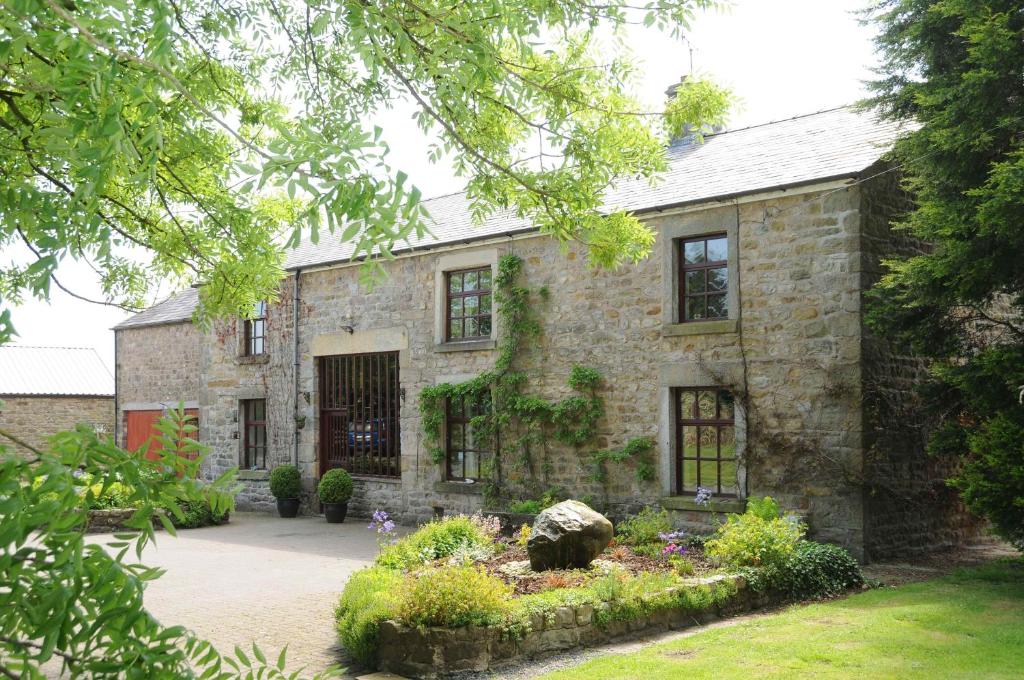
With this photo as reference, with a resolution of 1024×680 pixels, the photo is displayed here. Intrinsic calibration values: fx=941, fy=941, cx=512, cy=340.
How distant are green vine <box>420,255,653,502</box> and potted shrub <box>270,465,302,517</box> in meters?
4.22

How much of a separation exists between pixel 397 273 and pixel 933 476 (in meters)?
8.89

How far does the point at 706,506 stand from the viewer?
459 inches

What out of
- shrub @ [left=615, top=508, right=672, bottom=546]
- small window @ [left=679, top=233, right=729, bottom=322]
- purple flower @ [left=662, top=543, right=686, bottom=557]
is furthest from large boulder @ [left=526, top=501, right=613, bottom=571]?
small window @ [left=679, top=233, right=729, bottom=322]

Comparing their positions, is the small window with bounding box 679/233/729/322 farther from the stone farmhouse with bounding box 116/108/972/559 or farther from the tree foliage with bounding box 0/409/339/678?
the tree foliage with bounding box 0/409/339/678

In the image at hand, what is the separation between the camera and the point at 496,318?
1451cm

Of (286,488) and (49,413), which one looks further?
(49,413)

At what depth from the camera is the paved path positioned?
7777 millimetres

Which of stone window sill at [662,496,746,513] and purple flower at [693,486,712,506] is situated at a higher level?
purple flower at [693,486,712,506]

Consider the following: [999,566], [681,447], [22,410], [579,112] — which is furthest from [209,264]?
[22,410]

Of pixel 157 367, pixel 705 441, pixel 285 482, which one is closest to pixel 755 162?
pixel 705 441

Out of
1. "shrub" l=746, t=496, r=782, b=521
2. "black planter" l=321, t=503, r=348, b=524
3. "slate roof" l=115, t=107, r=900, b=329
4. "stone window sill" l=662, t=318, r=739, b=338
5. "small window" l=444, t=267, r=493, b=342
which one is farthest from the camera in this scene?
"black planter" l=321, t=503, r=348, b=524

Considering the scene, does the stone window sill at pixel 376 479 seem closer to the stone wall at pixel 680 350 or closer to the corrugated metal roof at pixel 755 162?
the stone wall at pixel 680 350

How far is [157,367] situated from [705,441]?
14.4 m

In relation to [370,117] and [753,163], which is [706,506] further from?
[370,117]
